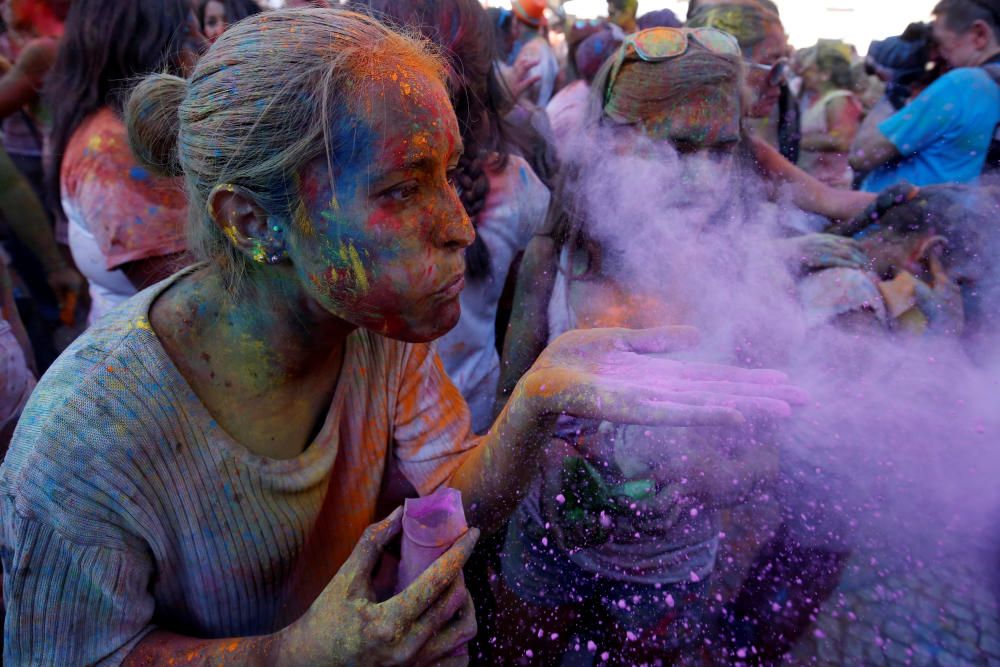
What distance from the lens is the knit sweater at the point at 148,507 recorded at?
1.11 m

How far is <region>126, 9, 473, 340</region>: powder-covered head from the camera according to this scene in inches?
43.4

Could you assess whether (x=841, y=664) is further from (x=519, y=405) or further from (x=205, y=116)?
(x=205, y=116)

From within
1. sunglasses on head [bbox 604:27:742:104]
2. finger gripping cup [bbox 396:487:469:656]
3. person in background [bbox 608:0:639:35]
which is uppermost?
sunglasses on head [bbox 604:27:742:104]

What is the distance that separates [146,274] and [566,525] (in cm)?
165

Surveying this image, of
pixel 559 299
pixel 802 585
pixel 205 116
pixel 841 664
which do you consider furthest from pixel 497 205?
pixel 841 664

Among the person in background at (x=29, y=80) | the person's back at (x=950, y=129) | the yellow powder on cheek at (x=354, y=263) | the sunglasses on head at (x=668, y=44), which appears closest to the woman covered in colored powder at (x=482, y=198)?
the sunglasses on head at (x=668, y=44)

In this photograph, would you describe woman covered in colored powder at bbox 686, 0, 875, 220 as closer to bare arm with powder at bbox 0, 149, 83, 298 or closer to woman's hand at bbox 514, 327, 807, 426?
woman's hand at bbox 514, 327, 807, 426

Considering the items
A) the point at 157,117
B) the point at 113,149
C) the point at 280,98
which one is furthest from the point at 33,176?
the point at 280,98

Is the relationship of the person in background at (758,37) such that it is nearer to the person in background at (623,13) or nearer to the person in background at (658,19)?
the person in background at (623,13)

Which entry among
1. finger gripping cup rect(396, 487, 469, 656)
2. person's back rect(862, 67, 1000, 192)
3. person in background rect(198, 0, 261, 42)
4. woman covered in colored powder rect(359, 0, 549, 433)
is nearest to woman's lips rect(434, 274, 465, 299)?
finger gripping cup rect(396, 487, 469, 656)

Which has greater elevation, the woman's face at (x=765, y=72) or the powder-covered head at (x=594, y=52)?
the woman's face at (x=765, y=72)

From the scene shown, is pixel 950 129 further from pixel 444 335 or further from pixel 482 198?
pixel 444 335

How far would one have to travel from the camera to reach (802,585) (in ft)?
7.64

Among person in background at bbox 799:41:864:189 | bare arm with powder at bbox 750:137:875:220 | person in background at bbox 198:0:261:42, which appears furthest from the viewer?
person in background at bbox 799:41:864:189
